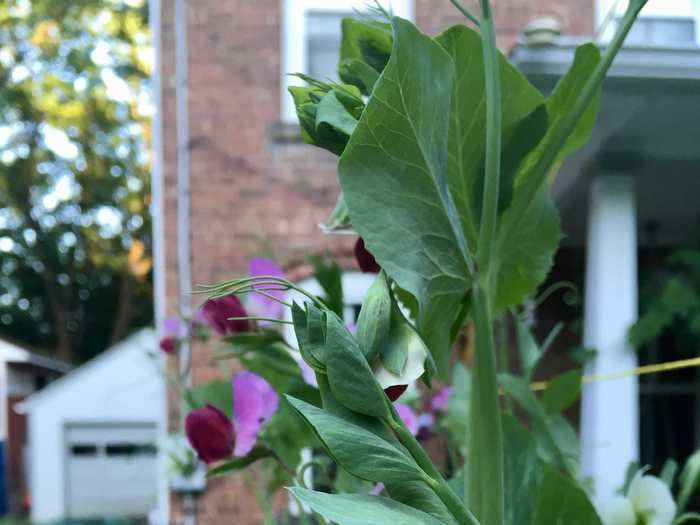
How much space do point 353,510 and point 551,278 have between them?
321 cm

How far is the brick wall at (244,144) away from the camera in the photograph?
314cm

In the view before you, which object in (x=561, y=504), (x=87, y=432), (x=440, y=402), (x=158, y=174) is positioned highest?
(x=158, y=174)

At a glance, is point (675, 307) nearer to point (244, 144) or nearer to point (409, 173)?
point (244, 144)

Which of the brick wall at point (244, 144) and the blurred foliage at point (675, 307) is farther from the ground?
the brick wall at point (244, 144)

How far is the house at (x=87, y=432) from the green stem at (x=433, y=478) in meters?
8.78

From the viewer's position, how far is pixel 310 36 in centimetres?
324

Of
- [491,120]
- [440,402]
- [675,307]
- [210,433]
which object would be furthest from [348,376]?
[675,307]

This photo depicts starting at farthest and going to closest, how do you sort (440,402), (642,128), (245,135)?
(245,135) → (642,128) → (440,402)

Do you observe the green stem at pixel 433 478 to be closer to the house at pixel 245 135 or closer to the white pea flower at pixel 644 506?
the white pea flower at pixel 644 506

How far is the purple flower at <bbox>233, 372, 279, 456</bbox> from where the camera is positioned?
47cm

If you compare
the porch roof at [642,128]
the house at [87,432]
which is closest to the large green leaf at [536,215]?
the porch roof at [642,128]

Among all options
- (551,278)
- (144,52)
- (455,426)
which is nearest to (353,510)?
(455,426)

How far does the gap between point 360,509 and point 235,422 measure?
26 cm

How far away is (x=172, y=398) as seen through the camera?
3.18 metres
